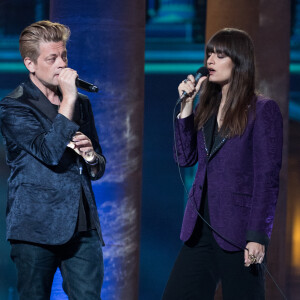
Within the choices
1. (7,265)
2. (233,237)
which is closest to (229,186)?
(233,237)

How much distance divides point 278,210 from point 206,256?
2094 millimetres

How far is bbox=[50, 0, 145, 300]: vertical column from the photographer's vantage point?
384cm

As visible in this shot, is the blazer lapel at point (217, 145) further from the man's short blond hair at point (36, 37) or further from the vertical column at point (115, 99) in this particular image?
the vertical column at point (115, 99)

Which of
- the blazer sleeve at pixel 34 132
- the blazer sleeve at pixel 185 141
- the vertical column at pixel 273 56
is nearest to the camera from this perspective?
the blazer sleeve at pixel 34 132

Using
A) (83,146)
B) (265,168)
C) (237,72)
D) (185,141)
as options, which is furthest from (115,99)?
(265,168)

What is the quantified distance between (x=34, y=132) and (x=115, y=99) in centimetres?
138

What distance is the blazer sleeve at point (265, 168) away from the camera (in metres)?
2.61

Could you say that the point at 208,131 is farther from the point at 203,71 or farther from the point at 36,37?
the point at 36,37

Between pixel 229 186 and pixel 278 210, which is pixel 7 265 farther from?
pixel 229 186

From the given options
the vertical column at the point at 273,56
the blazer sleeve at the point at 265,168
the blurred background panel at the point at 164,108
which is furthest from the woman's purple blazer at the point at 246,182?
the blurred background panel at the point at 164,108

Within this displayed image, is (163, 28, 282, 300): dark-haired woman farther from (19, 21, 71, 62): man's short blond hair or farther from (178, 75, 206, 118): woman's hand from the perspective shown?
(19, 21, 71, 62): man's short blond hair

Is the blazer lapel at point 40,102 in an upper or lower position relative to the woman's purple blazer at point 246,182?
upper

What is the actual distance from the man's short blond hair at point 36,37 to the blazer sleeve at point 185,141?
1.94ft

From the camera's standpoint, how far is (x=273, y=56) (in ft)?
15.7
